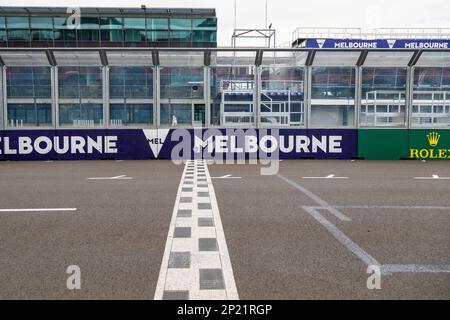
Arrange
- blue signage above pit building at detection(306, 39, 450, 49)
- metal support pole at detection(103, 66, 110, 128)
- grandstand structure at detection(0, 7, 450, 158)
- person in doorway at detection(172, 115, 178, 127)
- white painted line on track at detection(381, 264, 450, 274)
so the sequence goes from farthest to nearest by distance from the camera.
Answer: blue signage above pit building at detection(306, 39, 450, 49), person in doorway at detection(172, 115, 178, 127), metal support pole at detection(103, 66, 110, 128), grandstand structure at detection(0, 7, 450, 158), white painted line on track at detection(381, 264, 450, 274)

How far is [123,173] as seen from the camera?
13125 millimetres

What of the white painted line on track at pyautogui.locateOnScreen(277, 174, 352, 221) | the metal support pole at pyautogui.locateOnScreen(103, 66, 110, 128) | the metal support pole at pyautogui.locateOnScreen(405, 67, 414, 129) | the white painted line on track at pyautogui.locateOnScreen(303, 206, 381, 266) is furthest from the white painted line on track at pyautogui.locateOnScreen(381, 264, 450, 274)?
the metal support pole at pyautogui.locateOnScreen(103, 66, 110, 128)

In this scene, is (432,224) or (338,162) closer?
(432,224)

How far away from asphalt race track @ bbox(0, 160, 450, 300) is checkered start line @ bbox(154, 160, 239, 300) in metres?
0.01

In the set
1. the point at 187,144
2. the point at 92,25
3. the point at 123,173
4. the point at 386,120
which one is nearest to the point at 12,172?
the point at 123,173

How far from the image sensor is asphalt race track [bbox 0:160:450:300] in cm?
408

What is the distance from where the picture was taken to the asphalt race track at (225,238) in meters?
4.08

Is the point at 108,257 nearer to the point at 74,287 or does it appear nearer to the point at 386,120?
the point at 74,287

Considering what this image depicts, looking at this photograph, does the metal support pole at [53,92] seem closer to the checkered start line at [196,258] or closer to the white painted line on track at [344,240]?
the checkered start line at [196,258]

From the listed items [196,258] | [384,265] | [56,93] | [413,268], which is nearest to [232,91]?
[56,93]

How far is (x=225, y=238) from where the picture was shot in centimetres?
571

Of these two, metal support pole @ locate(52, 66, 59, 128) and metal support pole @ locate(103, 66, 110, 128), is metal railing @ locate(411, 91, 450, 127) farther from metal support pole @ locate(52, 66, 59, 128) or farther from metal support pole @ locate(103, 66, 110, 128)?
metal support pole @ locate(52, 66, 59, 128)

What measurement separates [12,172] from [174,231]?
29.7 ft

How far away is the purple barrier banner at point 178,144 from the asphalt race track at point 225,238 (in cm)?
597
